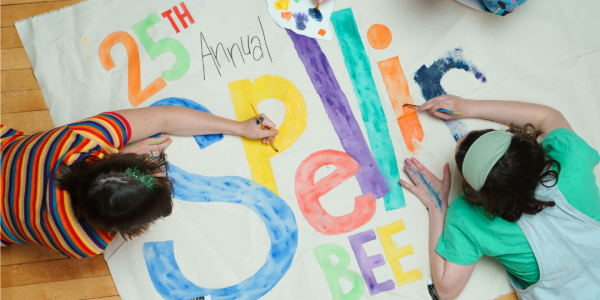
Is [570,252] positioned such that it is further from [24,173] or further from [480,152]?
[24,173]

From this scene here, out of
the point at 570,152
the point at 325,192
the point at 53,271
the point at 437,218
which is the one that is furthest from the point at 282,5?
the point at 53,271

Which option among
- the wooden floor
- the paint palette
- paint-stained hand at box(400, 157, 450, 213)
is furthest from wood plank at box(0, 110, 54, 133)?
paint-stained hand at box(400, 157, 450, 213)

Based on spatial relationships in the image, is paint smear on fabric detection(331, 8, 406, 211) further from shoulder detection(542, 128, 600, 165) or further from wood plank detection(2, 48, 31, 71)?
wood plank detection(2, 48, 31, 71)

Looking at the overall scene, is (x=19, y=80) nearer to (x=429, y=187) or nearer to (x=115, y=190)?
(x=115, y=190)

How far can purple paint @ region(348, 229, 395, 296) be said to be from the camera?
1.16m

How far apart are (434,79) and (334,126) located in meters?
0.38

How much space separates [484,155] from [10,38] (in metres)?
1.53

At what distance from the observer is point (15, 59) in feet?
4.02

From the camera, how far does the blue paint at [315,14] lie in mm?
1234

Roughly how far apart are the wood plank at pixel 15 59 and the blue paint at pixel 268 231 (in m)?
0.62

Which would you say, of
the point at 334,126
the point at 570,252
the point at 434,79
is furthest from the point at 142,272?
the point at 570,252

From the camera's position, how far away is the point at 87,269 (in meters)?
1.16

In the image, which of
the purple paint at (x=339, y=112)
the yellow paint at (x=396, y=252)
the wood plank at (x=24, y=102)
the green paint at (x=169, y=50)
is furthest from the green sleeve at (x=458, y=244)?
the wood plank at (x=24, y=102)

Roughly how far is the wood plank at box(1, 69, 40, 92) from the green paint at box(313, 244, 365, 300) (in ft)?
3.59
